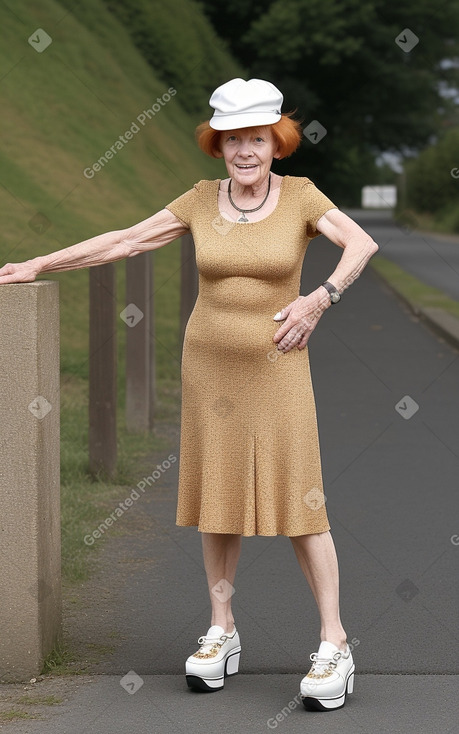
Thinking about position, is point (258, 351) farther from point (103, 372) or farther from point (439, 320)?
point (439, 320)

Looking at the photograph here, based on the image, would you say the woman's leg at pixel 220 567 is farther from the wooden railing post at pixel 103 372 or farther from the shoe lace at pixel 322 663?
the wooden railing post at pixel 103 372

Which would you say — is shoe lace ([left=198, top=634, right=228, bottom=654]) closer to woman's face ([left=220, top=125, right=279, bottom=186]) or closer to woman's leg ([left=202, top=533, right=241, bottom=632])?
woman's leg ([left=202, top=533, right=241, bottom=632])

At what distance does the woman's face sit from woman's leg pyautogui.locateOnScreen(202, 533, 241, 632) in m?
1.17

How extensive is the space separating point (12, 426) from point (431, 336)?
10434 mm

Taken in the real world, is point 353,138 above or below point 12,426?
above

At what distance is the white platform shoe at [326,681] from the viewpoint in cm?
401

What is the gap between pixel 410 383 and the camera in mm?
10859

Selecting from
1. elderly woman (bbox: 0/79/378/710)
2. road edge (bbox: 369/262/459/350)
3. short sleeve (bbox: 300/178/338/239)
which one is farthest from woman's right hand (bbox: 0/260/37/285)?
road edge (bbox: 369/262/459/350)

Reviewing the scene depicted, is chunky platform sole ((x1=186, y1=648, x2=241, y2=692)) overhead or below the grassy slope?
below

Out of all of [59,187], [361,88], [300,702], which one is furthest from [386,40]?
[300,702]

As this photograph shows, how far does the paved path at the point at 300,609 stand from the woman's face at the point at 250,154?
1.65m

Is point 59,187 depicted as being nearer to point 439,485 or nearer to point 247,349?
point 439,485

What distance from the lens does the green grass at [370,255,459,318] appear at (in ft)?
55.0

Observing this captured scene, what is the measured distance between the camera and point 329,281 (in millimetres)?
3943
